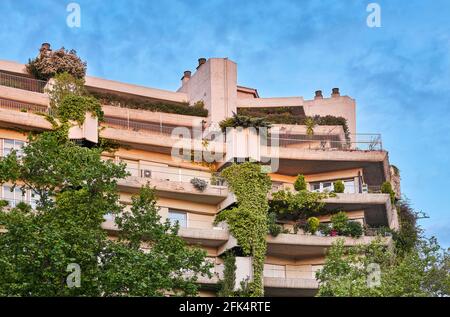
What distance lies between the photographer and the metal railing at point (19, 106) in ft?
153

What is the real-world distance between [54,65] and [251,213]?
15.0 meters

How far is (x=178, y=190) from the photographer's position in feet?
149

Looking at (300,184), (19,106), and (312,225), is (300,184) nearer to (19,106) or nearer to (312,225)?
(312,225)

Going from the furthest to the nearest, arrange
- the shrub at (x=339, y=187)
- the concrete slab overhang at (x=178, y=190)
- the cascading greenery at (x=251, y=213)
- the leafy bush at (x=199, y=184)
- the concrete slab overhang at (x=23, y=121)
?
1. the shrub at (x=339, y=187)
2. the leafy bush at (x=199, y=184)
3. the concrete slab overhang at (x=178, y=190)
4. the cascading greenery at (x=251, y=213)
5. the concrete slab overhang at (x=23, y=121)

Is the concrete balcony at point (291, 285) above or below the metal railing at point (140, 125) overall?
below

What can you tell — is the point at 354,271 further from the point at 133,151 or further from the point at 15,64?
the point at 15,64

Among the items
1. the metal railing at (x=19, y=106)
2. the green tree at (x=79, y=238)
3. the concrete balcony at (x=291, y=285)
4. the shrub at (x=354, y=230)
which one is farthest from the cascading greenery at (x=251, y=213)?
the metal railing at (x=19, y=106)

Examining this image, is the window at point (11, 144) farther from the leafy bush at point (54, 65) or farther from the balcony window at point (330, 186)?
the balcony window at point (330, 186)

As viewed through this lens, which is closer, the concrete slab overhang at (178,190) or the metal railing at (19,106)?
the concrete slab overhang at (178,190)

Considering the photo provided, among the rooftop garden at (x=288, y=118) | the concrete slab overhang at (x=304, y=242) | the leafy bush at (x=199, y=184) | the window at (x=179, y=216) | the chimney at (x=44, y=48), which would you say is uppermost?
the chimney at (x=44, y=48)

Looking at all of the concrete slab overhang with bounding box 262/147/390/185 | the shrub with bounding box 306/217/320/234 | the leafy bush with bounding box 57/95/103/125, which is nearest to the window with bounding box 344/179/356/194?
the concrete slab overhang with bounding box 262/147/390/185

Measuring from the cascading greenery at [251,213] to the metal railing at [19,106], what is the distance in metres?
10.2
